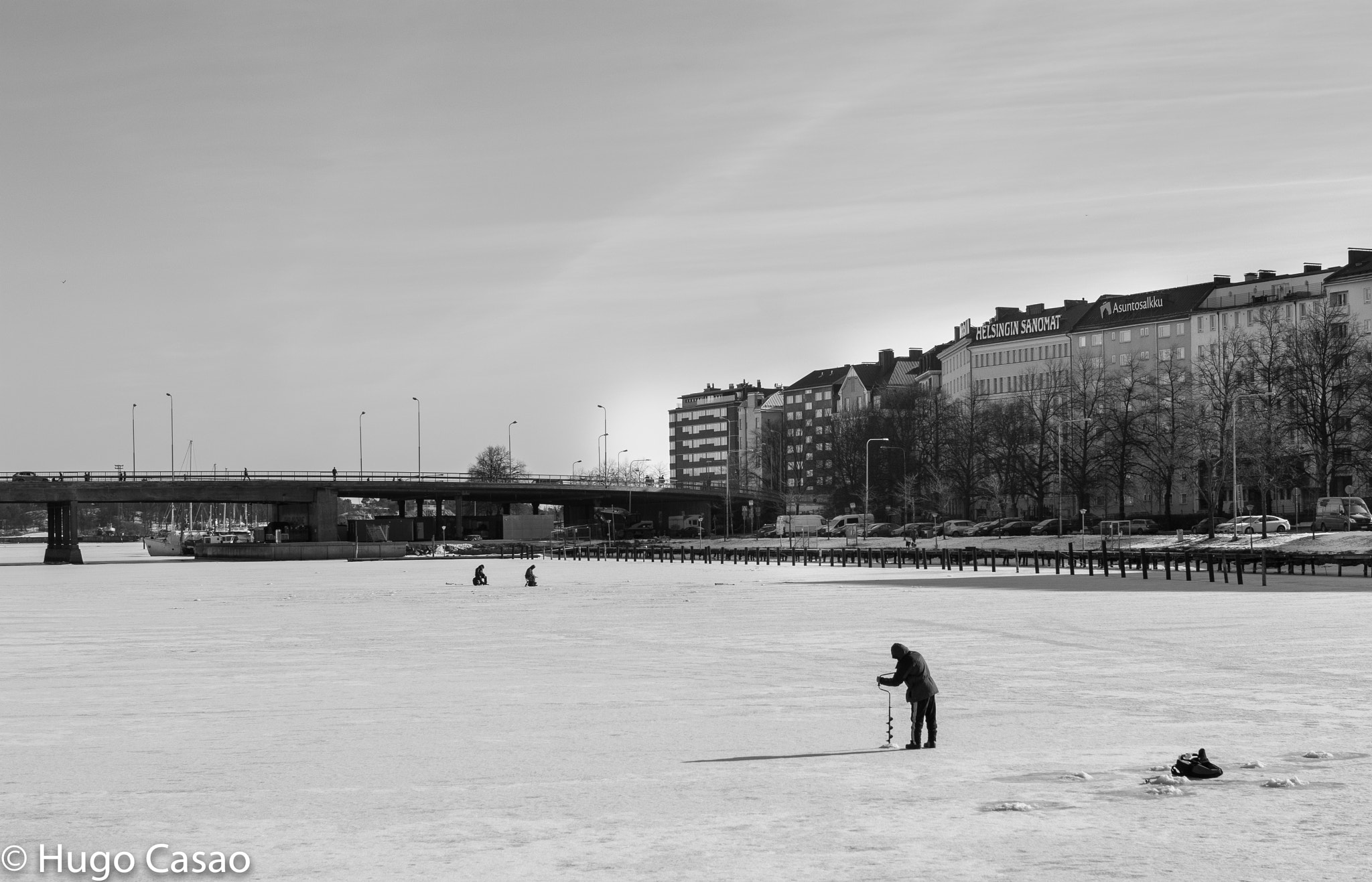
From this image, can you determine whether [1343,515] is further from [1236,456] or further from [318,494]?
[318,494]

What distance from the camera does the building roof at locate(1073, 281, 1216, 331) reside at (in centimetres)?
15388

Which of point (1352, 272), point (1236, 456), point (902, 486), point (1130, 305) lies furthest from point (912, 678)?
point (1130, 305)

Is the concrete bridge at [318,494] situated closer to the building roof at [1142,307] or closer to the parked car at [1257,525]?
the building roof at [1142,307]

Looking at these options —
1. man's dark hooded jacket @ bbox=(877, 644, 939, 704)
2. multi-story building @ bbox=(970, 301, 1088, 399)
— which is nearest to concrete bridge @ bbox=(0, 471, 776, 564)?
multi-story building @ bbox=(970, 301, 1088, 399)

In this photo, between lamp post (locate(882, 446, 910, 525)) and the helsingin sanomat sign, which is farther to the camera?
the helsingin sanomat sign

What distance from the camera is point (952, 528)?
414ft

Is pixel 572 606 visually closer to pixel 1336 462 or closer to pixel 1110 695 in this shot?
pixel 1110 695

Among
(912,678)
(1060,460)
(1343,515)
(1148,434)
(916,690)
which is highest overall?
(1148,434)

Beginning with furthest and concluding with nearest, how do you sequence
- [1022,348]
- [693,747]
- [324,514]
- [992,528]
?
[1022,348]
[324,514]
[992,528]
[693,747]

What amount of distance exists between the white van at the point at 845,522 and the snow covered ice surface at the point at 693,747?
107 meters

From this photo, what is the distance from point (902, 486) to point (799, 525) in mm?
13611

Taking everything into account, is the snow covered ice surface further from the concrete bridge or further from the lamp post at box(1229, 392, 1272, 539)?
the concrete bridge

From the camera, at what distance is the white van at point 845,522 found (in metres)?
150

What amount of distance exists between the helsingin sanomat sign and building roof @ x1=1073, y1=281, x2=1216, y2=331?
3.45m
